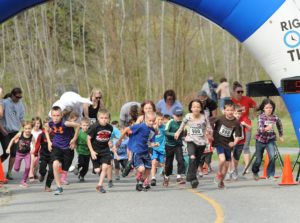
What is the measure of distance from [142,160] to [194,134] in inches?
36.5

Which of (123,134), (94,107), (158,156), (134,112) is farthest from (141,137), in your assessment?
(94,107)

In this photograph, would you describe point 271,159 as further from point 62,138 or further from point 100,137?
point 62,138

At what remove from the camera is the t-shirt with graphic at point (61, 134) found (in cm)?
1492

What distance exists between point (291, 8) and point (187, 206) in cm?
514

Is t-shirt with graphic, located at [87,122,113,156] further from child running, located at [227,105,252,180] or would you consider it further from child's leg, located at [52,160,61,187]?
child running, located at [227,105,252,180]

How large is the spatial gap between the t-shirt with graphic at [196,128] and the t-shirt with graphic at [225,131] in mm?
330

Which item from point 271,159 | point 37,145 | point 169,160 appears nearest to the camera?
point 169,160

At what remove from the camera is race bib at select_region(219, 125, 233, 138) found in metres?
15.5

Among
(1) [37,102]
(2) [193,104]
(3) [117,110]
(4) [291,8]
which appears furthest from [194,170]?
(1) [37,102]

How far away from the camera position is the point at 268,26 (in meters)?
16.5

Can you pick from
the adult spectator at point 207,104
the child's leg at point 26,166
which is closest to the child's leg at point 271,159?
the adult spectator at point 207,104

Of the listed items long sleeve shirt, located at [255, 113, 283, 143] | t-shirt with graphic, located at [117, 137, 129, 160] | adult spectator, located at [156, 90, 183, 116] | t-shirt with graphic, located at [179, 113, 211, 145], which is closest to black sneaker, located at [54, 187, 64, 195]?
t-shirt with graphic, located at [179, 113, 211, 145]

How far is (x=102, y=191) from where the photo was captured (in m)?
14.4

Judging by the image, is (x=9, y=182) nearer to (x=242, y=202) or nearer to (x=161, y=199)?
(x=161, y=199)
